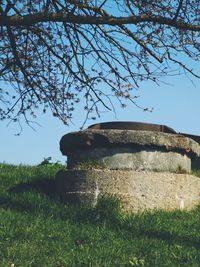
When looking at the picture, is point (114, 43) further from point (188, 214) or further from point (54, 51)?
point (188, 214)

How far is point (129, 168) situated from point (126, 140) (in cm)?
44

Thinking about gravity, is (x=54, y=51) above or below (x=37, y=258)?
above

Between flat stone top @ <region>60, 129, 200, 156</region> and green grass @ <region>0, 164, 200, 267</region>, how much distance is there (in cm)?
94

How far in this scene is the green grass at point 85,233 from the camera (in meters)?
6.00

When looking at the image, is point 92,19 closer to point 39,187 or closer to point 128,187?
point 128,187

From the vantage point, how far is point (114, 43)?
10.7 meters

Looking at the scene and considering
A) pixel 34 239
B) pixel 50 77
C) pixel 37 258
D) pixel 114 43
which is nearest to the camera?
pixel 37 258

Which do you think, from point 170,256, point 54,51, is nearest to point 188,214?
point 170,256

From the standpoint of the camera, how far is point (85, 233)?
702cm

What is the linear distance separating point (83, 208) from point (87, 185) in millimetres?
440

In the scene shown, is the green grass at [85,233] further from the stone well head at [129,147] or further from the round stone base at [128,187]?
the stone well head at [129,147]

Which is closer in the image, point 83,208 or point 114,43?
point 83,208

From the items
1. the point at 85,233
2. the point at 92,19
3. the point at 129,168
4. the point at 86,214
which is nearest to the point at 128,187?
the point at 129,168

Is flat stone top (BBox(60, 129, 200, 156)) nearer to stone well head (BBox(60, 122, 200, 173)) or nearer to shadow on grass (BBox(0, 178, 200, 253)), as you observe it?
stone well head (BBox(60, 122, 200, 173))
